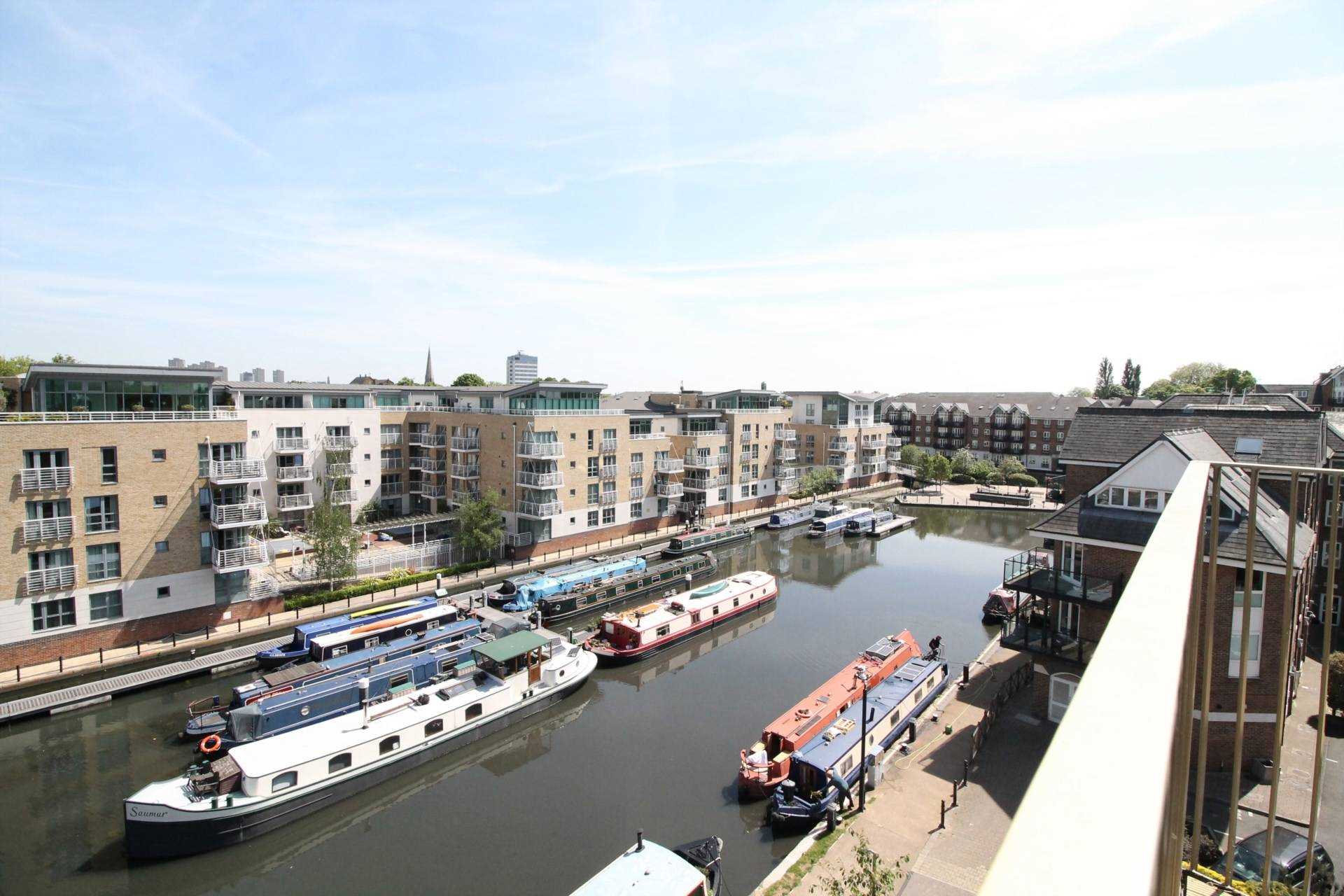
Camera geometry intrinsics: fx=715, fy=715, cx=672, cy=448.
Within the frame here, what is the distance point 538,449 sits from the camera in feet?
129

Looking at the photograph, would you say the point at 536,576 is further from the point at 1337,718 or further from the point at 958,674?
the point at 1337,718

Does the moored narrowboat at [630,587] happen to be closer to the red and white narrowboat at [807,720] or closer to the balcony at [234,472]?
the red and white narrowboat at [807,720]

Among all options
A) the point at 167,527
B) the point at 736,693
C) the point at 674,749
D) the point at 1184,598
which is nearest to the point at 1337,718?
the point at 736,693

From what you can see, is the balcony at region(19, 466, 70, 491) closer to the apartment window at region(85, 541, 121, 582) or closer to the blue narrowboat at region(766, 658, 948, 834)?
the apartment window at region(85, 541, 121, 582)

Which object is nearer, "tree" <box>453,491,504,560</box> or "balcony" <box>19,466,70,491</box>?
"balcony" <box>19,466,70,491</box>

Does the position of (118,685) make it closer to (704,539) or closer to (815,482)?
(704,539)

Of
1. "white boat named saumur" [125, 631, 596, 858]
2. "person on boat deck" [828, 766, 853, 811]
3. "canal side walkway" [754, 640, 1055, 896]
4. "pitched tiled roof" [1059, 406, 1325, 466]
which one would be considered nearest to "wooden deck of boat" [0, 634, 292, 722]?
"white boat named saumur" [125, 631, 596, 858]

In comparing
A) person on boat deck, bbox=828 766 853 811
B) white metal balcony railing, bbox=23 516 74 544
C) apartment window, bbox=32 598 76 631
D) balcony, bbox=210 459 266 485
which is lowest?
person on boat deck, bbox=828 766 853 811

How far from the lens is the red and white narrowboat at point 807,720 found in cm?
1817

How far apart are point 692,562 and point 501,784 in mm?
19925

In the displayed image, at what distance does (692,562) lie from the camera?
38.5 m

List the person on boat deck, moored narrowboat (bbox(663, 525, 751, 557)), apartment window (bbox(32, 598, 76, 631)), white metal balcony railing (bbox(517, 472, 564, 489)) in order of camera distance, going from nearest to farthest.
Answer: the person on boat deck
apartment window (bbox(32, 598, 76, 631))
white metal balcony railing (bbox(517, 472, 564, 489))
moored narrowboat (bbox(663, 525, 751, 557))

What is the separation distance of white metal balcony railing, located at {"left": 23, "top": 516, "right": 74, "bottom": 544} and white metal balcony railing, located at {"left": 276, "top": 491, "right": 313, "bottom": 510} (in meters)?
13.0

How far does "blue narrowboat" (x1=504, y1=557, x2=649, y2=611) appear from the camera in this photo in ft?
102
